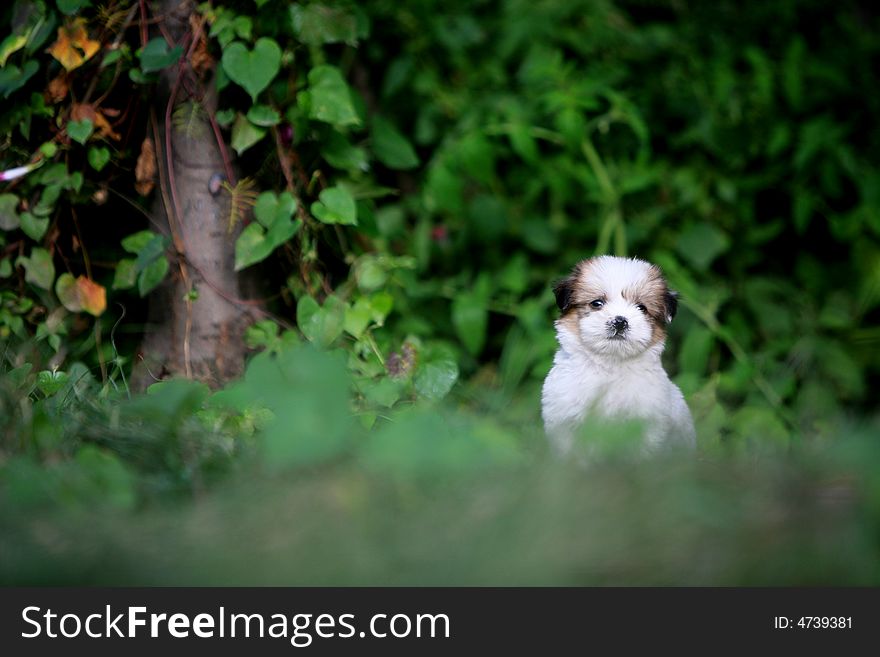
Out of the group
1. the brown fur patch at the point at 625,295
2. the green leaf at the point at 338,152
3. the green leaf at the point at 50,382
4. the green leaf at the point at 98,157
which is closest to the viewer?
the green leaf at the point at 50,382

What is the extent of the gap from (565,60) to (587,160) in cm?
90

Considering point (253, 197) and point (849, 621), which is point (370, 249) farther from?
point (849, 621)

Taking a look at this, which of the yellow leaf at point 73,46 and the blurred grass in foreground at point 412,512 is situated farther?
the yellow leaf at point 73,46

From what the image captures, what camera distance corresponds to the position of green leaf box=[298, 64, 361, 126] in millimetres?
3561

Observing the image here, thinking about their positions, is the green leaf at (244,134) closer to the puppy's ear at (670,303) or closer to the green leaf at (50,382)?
the green leaf at (50,382)

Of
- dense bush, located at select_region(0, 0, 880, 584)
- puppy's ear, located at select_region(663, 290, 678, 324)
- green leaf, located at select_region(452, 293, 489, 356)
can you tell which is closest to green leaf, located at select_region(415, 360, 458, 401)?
dense bush, located at select_region(0, 0, 880, 584)

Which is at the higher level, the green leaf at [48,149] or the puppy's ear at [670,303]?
the green leaf at [48,149]

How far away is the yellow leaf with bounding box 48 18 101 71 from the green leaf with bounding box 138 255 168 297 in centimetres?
82

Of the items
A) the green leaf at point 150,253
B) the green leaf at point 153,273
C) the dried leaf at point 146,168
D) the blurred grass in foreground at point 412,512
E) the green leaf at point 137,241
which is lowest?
the blurred grass in foreground at point 412,512

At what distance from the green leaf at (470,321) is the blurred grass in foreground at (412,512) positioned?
234cm

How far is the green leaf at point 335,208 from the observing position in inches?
142

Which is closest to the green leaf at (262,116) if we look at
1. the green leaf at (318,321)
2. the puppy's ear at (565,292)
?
the green leaf at (318,321)

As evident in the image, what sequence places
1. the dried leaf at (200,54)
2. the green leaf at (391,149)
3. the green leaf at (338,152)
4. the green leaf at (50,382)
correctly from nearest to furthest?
the green leaf at (50,382), the dried leaf at (200,54), the green leaf at (338,152), the green leaf at (391,149)

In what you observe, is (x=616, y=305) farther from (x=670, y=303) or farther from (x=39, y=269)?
(x=39, y=269)
